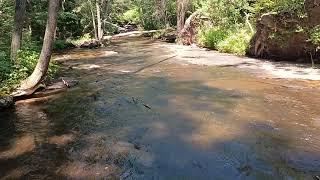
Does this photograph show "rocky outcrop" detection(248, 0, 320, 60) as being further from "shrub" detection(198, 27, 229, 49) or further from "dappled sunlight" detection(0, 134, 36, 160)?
"dappled sunlight" detection(0, 134, 36, 160)

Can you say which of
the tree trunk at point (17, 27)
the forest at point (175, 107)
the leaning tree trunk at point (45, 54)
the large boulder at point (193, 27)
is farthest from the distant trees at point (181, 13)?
the leaning tree trunk at point (45, 54)

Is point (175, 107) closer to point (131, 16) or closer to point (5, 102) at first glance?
point (5, 102)

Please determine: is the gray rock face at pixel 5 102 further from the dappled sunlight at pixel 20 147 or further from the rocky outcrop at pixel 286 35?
the rocky outcrop at pixel 286 35

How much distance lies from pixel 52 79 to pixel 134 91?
3.81 metres

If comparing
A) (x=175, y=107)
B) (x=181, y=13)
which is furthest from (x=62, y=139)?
(x=181, y=13)

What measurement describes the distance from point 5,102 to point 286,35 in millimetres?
10612

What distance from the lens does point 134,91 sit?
11219 mm

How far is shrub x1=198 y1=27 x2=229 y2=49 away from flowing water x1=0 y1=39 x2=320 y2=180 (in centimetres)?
823

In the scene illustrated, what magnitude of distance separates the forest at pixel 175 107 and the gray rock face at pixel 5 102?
0.13 feet

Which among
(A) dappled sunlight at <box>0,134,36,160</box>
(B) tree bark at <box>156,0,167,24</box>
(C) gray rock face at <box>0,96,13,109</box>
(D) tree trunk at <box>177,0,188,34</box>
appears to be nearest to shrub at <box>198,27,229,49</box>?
(D) tree trunk at <box>177,0,188,34</box>

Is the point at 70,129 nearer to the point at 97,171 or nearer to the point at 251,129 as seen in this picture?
the point at 97,171

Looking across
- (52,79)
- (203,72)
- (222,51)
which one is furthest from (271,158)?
(222,51)

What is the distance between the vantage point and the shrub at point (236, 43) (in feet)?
59.0

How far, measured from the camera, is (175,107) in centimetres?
924
